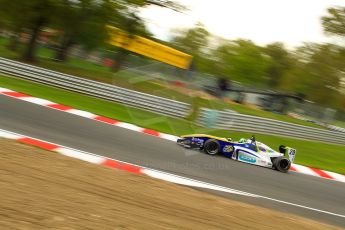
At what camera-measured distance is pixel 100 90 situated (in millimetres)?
14734

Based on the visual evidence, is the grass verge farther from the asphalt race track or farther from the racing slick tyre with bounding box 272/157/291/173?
the racing slick tyre with bounding box 272/157/291/173

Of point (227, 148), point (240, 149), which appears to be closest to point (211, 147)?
point (227, 148)

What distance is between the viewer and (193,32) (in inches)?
2419

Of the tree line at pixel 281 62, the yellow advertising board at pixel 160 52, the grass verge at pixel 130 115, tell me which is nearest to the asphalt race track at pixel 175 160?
the grass verge at pixel 130 115

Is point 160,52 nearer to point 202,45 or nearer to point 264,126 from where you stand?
point 264,126

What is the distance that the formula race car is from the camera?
31.7ft

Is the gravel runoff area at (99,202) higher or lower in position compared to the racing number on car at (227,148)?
higher

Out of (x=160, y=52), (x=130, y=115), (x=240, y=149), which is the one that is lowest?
(x=130, y=115)

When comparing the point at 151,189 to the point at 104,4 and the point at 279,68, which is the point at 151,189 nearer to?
the point at 104,4

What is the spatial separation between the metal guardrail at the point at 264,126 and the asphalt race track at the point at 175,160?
14.8 ft

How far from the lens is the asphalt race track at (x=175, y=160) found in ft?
25.0

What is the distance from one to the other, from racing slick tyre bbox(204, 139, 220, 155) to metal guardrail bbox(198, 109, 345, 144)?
402 centimetres

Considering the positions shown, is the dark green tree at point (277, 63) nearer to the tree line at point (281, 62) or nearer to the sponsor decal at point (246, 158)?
the tree line at point (281, 62)

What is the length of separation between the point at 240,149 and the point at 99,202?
5.62 metres
